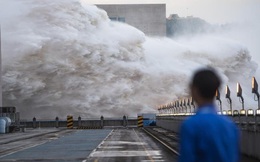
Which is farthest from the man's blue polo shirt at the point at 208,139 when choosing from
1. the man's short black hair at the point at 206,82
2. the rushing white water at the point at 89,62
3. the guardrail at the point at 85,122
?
the guardrail at the point at 85,122

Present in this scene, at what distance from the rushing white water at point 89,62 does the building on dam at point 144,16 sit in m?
9.98

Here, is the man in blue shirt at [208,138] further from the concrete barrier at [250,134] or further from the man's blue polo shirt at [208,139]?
the concrete barrier at [250,134]

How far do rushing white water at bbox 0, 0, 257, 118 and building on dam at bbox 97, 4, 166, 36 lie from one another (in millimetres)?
9979

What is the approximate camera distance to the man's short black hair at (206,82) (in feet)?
17.1

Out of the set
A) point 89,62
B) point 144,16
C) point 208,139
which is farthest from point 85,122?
point 208,139

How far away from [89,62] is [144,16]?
31.6 meters

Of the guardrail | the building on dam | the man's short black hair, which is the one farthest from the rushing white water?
the man's short black hair

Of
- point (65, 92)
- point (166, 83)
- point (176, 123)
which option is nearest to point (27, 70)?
point (65, 92)

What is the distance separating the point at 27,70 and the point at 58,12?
9.97 metres

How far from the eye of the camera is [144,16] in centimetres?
12988

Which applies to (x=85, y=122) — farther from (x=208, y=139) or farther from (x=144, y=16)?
(x=208, y=139)

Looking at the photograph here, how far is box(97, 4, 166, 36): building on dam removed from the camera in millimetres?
129625

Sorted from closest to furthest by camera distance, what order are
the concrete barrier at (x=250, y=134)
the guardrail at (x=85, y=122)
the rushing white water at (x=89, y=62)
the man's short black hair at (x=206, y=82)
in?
the man's short black hair at (x=206, y=82) < the concrete barrier at (x=250, y=134) < the rushing white water at (x=89, y=62) < the guardrail at (x=85, y=122)

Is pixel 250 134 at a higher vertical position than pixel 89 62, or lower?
lower
